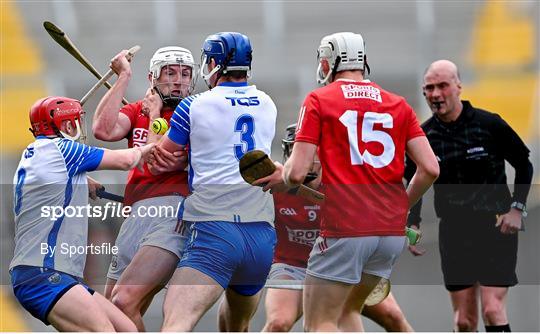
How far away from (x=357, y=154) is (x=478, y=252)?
215cm

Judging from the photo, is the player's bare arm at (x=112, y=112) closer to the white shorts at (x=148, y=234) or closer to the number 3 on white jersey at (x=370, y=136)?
the white shorts at (x=148, y=234)

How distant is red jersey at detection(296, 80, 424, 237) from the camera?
504cm

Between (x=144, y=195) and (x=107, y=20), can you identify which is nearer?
(x=144, y=195)

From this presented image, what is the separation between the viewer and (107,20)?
44.3ft

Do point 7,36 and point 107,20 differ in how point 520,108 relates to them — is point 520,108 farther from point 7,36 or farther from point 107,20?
point 7,36

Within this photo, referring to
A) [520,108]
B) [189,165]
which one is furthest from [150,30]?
[189,165]

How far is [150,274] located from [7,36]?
8563 mm

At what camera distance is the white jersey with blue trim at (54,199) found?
5207mm

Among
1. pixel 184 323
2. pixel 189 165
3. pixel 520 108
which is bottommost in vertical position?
pixel 520 108

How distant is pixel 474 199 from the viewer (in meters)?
6.80

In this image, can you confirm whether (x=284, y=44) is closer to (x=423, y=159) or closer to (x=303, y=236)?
(x=303, y=236)

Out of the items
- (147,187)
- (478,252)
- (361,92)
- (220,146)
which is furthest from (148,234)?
(478,252)

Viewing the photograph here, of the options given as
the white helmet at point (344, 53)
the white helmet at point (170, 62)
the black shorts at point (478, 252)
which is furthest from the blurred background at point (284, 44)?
the white helmet at point (344, 53)

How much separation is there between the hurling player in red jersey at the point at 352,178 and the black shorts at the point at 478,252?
1.80m
